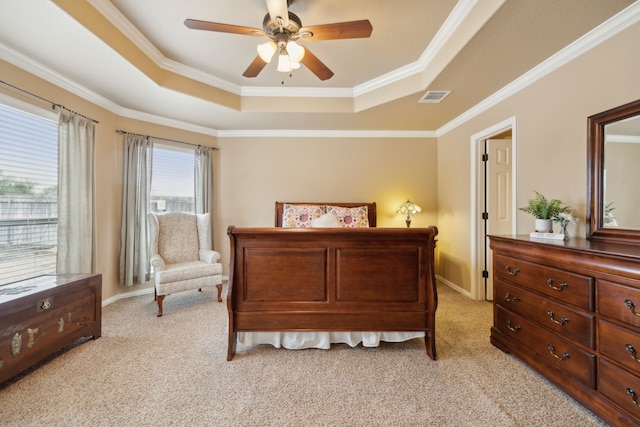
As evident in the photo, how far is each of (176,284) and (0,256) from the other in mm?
1479

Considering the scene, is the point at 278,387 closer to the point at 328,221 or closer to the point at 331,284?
the point at 331,284

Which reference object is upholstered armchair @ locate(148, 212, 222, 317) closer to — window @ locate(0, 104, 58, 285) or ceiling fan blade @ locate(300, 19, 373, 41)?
window @ locate(0, 104, 58, 285)

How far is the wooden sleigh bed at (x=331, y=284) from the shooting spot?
2139mm

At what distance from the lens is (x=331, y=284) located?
216 centimetres

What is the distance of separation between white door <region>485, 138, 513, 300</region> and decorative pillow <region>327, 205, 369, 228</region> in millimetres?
1735

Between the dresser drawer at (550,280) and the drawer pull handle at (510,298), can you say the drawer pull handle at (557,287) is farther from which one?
the drawer pull handle at (510,298)

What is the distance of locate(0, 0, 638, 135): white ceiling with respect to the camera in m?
1.98

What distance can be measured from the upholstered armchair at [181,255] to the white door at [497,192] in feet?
12.0

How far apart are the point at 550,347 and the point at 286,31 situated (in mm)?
3006

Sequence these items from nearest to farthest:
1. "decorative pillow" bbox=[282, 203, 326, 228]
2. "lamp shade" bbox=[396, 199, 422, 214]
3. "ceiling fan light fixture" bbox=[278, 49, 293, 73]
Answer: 1. "ceiling fan light fixture" bbox=[278, 49, 293, 73]
2. "decorative pillow" bbox=[282, 203, 326, 228]
3. "lamp shade" bbox=[396, 199, 422, 214]

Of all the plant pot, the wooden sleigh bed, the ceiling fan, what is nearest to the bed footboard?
the wooden sleigh bed

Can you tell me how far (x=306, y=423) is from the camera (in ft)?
4.83

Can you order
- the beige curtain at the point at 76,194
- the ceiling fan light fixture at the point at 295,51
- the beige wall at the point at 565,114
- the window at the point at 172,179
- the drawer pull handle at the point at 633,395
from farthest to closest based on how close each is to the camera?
the window at the point at 172,179 → the beige curtain at the point at 76,194 → the ceiling fan light fixture at the point at 295,51 → the beige wall at the point at 565,114 → the drawer pull handle at the point at 633,395

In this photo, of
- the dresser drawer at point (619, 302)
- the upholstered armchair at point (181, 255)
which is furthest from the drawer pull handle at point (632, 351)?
the upholstered armchair at point (181, 255)
